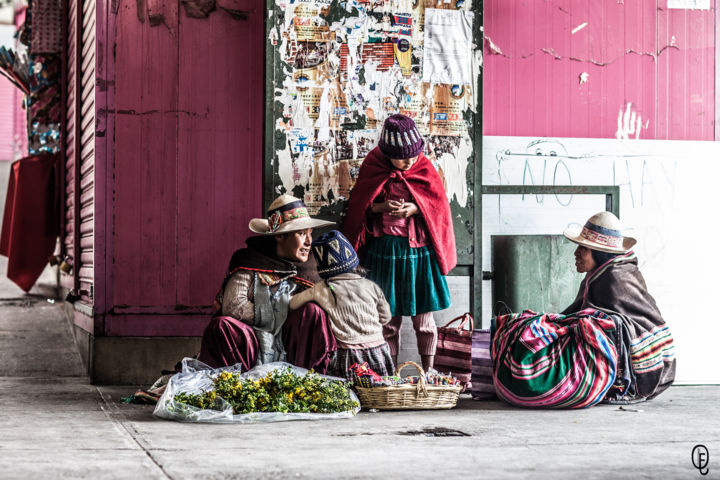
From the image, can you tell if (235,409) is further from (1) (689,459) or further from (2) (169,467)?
(1) (689,459)

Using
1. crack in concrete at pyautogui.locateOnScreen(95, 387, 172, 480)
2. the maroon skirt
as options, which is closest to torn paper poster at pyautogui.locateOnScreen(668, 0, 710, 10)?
the maroon skirt

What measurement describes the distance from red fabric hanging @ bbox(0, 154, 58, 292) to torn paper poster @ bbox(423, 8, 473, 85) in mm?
4098

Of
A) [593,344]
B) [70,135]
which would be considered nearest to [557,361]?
[593,344]

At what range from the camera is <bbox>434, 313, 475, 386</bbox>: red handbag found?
6.01 m

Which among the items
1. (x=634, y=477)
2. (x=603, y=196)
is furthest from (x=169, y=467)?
(x=603, y=196)

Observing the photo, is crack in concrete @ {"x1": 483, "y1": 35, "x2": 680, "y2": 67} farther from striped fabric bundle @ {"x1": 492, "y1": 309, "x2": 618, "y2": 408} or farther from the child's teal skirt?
striped fabric bundle @ {"x1": 492, "y1": 309, "x2": 618, "y2": 408}

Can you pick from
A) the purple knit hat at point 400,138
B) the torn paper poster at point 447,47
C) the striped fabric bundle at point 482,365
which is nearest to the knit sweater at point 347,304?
the striped fabric bundle at point 482,365

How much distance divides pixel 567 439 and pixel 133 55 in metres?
4.16

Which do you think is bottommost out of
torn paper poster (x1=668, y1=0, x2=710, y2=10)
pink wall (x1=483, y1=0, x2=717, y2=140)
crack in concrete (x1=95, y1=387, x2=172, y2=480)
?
crack in concrete (x1=95, y1=387, x2=172, y2=480)

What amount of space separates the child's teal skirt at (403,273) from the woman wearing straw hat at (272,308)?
1.64 feet

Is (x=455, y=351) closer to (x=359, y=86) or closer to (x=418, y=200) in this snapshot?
(x=418, y=200)

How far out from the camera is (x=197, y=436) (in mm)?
4250

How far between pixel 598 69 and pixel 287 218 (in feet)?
10.0

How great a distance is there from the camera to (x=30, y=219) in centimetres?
851
